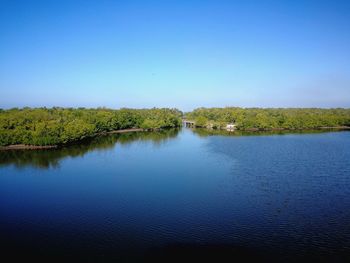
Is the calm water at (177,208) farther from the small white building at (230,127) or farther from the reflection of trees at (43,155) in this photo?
the small white building at (230,127)

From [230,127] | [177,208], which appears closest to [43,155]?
[177,208]

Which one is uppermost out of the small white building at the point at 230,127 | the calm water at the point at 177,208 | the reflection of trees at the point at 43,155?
the small white building at the point at 230,127

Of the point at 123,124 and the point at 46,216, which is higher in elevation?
the point at 123,124

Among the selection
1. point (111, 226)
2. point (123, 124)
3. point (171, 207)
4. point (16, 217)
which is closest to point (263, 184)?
point (171, 207)

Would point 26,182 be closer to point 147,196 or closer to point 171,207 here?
point 147,196

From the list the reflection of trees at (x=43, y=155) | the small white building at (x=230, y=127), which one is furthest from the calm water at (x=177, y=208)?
the small white building at (x=230, y=127)

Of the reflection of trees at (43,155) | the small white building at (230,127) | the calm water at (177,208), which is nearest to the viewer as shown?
the calm water at (177,208)

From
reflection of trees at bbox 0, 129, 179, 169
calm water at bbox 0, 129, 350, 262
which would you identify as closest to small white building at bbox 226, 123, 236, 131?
reflection of trees at bbox 0, 129, 179, 169

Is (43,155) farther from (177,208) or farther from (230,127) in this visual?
(230,127)

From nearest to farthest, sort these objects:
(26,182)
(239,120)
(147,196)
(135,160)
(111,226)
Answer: (111,226)
(147,196)
(26,182)
(135,160)
(239,120)
